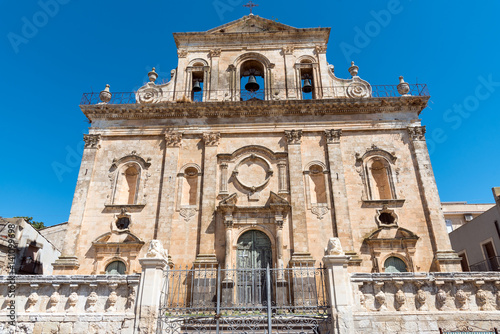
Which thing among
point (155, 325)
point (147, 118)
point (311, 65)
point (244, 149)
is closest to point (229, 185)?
point (244, 149)

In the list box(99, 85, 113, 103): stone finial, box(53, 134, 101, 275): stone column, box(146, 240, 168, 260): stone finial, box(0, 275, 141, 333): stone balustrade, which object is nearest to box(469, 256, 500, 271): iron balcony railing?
box(146, 240, 168, 260): stone finial

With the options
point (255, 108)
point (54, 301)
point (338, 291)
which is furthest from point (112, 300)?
point (255, 108)

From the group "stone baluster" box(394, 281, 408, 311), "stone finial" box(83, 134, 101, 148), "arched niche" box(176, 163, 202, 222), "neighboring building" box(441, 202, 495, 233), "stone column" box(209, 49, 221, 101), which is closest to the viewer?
"stone baluster" box(394, 281, 408, 311)

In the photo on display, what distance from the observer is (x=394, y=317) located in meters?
7.88

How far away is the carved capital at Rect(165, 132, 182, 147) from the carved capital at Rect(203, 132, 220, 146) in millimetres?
1341

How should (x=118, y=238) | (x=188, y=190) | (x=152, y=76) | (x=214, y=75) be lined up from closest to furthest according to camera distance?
1. (x=118, y=238)
2. (x=188, y=190)
3. (x=214, y=75)
4. (x=152, y=76)

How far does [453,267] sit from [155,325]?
13005 mm

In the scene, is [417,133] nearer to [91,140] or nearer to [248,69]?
[248,69]

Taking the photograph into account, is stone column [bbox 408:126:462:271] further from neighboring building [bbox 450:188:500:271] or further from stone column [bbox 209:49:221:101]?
stone column [bbox 209:49:221:101]

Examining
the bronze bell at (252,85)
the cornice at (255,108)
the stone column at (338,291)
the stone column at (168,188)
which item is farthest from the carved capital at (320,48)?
the stone column at (338,291)

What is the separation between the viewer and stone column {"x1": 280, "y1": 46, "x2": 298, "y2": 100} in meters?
20.0

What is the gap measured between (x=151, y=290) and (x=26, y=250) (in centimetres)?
1622

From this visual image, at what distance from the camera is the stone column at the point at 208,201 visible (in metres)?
16.2

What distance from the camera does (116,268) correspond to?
53.6ft
